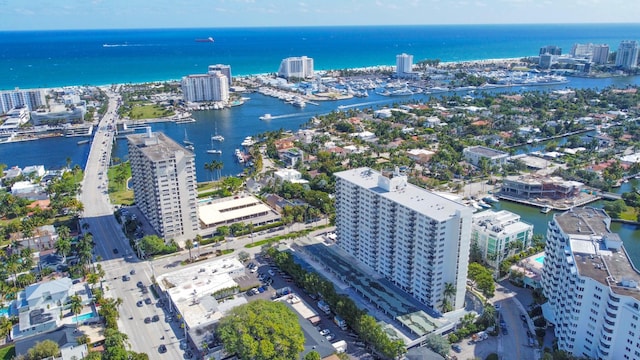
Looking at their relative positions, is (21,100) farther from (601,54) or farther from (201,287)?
(601,54)

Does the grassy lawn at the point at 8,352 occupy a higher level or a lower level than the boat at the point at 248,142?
lower

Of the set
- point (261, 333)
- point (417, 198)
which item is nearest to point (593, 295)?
point (417, 198)

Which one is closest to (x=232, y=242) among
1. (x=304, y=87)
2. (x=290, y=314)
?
(x=290, y=314)

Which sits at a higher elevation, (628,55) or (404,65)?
(628,55)

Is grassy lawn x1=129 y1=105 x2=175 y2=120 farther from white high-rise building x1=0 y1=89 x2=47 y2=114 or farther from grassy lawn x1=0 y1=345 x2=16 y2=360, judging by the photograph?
grassy lawn x1=0 y1=345 x2=16 y2=360

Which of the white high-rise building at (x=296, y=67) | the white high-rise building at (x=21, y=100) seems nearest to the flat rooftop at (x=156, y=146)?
the white high-rise building at (x=21, y=100)

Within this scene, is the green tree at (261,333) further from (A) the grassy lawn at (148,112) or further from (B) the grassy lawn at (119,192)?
(A) the grassy lawn at (148,112)
